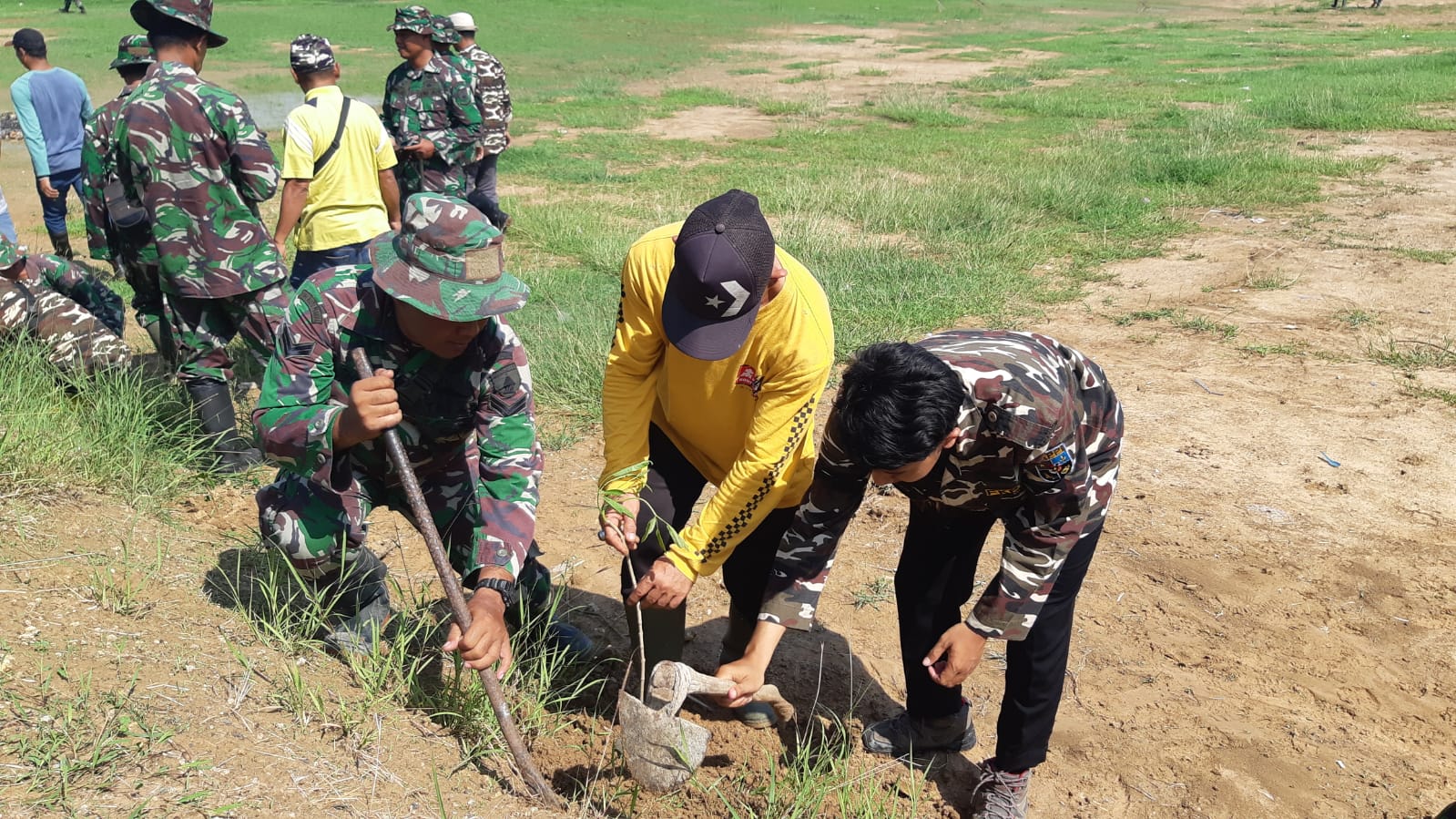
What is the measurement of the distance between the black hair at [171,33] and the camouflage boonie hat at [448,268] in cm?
230

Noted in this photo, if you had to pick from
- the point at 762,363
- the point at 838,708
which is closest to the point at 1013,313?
the point at 838,708

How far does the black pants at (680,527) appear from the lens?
2.87 metres

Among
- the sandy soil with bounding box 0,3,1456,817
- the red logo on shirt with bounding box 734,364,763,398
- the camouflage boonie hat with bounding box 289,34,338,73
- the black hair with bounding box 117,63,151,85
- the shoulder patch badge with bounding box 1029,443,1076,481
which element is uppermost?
the camouflage boonie hat with bounding box 289,34,338,73

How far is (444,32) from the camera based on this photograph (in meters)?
7.14

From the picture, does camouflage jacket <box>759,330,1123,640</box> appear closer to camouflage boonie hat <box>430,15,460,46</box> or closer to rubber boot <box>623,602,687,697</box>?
rubber boot <box>623,602,687,697</box>

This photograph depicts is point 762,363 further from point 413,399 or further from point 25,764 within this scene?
point 25,764

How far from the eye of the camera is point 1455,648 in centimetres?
346

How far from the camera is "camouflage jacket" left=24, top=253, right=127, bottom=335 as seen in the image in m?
4.82

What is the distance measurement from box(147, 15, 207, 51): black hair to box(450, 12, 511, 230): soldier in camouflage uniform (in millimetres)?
3352

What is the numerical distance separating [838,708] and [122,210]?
11.0 feet

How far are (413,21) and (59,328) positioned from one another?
320 centimetres

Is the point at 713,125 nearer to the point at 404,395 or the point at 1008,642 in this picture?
the point at 404,395

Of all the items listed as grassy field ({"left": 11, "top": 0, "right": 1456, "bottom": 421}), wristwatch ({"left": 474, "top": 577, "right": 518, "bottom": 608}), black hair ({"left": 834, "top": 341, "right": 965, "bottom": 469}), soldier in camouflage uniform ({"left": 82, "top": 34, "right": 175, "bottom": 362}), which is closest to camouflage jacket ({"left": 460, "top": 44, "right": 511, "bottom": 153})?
grassy field ({"left": 11, "top": 0, "right": 1456, "bottom": 421})

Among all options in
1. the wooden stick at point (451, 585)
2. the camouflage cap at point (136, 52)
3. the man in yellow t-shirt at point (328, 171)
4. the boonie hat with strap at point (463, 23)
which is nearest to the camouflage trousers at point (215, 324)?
the man in yellow t-shirt at point (328, 171)
